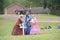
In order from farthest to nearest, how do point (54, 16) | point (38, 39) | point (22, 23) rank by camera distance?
point (54, 16) → point (22, 23) → point (38, 39)

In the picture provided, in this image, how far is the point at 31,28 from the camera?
17.0 m

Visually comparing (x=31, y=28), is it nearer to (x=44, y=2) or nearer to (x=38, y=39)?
(x=38, y=39)

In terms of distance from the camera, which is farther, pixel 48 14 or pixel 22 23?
pixel 48 14

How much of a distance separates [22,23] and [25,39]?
2119 mm

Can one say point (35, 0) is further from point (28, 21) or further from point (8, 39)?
point (8, 39)

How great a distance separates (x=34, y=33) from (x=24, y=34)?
1.74ft

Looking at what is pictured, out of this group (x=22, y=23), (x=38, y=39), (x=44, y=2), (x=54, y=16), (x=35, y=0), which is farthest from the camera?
(x=54, y=16)

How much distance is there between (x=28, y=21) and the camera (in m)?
16.9

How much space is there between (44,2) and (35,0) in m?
3.97

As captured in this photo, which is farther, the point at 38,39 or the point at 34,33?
the point at 34,33

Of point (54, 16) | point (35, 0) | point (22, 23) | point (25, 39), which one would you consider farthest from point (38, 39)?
point (54, 16)

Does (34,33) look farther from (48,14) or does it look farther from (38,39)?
(48,14)

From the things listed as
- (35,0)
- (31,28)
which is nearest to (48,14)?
(35,0)

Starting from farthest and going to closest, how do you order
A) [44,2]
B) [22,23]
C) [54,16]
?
[54,16] < [44,2] < [22,23]
